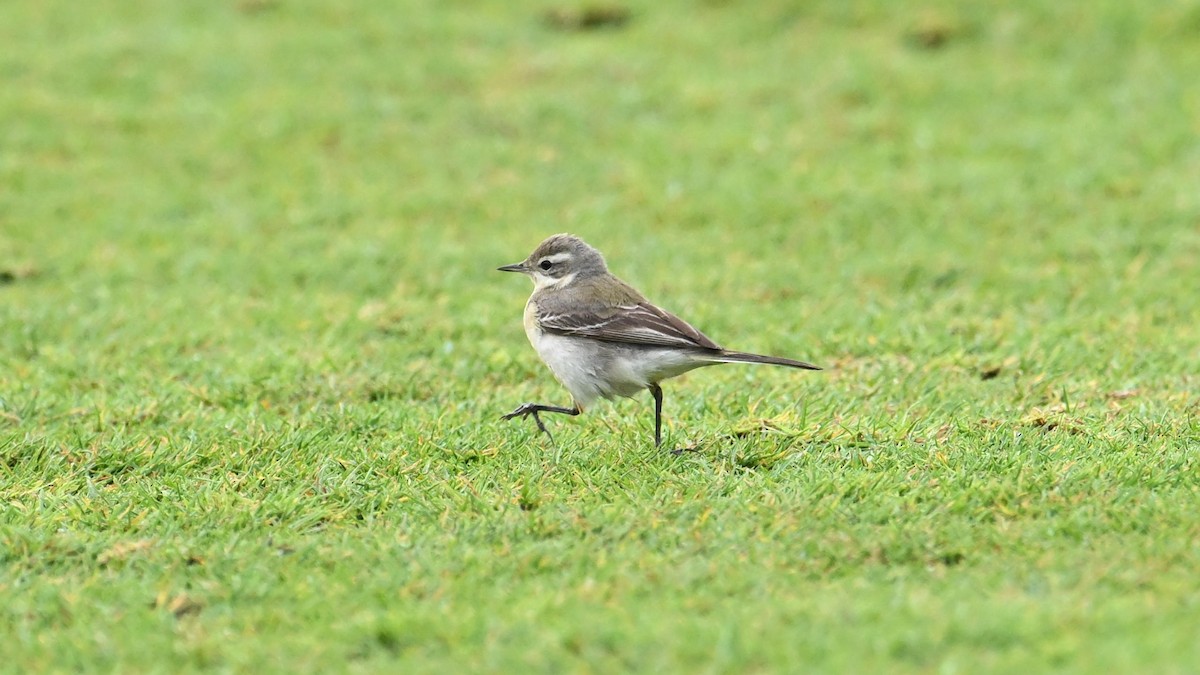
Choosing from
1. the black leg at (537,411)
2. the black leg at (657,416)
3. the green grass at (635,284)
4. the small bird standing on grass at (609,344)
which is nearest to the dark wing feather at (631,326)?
the small bird standing on grass at (609,344)

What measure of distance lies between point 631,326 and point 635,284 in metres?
3.77

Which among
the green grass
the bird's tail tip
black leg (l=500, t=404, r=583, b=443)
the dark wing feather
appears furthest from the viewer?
black leg (l=500, t=404, r=583, b=443)

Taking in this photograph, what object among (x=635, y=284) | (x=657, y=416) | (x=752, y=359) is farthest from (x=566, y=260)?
(x=635, y=284)

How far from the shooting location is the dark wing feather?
7.30 metres

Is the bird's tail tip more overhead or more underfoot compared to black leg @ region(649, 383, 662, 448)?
more overhead

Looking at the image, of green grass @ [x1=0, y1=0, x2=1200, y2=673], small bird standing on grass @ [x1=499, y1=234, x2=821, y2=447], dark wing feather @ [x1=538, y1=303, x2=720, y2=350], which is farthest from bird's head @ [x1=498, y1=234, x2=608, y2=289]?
green grass @ [x1=0, y1=0, x2=1200, y2=673]

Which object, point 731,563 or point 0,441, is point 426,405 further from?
point 731,563

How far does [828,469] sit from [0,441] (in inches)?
165

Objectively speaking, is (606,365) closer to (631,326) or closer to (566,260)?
(631,326)

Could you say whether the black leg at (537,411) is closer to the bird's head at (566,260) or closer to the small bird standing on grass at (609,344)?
the small bird standing on grass at (609,344)

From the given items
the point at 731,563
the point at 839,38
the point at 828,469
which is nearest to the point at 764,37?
the point at 839,38

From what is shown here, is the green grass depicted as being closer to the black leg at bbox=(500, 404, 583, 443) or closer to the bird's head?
the black leg at bbox=(500, 404, 583, 443)

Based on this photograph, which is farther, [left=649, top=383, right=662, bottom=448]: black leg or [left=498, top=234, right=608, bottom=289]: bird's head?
[left=498, top=234, right=608, bottom=289]: bird's head

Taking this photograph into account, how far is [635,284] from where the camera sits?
36.9 feet
